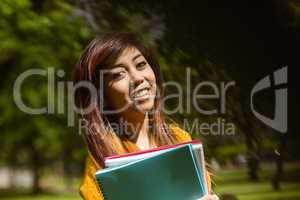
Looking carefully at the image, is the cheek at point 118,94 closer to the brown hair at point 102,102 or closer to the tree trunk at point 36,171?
the brown hair at point 102,102

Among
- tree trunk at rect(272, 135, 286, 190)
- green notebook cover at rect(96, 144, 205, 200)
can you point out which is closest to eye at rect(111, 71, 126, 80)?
green notebook cover at rect(96, 144, 205, 200)

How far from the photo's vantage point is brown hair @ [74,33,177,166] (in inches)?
58.1

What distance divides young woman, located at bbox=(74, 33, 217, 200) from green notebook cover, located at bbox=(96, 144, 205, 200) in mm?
238

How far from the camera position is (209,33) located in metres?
1.85

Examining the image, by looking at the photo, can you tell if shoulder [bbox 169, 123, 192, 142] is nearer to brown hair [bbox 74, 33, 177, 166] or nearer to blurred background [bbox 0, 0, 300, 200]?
brown hair [bbox 74, 33, 177, 166]

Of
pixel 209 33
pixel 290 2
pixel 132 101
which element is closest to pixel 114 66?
pixel 132 101

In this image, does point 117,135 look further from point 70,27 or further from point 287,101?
point 287,101

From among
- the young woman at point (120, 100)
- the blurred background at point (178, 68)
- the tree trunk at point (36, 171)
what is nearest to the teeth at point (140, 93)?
the young woman at point (120, 100)

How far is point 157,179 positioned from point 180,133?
1.09 feet

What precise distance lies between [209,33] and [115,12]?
1.33ft

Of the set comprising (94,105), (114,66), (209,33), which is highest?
(209,33)

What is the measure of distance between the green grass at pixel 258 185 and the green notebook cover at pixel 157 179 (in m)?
0.53

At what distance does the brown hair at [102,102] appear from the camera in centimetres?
148

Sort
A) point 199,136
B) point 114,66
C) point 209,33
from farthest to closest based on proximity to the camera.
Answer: point 209,33, point 199,136, point 114,66
